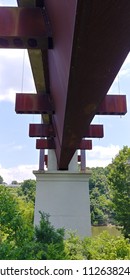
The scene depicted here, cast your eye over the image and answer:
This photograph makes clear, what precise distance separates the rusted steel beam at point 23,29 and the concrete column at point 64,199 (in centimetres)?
646

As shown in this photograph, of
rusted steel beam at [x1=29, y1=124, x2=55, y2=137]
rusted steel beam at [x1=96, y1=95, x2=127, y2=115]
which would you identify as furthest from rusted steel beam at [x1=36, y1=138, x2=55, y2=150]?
rusted steel beam at [x1=96, y1=95, x2=127, y2=115]

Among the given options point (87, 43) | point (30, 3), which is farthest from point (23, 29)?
point (87, 43)

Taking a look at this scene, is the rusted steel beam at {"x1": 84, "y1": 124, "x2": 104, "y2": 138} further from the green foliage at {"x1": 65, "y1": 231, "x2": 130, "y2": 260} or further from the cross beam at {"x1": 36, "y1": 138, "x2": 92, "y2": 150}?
the green foliage at {"x1": 65, "y1": 231, "x2": 130, "y2": 260}

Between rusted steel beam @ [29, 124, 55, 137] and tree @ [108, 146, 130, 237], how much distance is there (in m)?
8.81

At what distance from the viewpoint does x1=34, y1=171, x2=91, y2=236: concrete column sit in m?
7.88

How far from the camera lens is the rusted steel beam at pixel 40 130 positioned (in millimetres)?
5787

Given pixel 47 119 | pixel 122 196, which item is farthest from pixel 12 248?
pixel 122 196

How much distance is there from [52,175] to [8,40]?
6.58 m

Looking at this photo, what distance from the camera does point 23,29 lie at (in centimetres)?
176

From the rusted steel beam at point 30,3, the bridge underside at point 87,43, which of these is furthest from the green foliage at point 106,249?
the rusted steel beam at point 30,3

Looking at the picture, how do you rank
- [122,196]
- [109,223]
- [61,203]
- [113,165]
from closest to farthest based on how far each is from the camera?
[61,203], [122,196], [113,165], [109,223]

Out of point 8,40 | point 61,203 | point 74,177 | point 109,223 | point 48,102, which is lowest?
point 109,223

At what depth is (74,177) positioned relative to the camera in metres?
8.06
